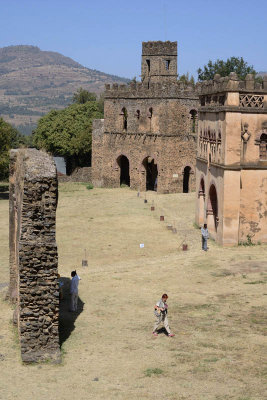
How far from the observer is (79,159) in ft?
181

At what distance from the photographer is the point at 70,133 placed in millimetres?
54250

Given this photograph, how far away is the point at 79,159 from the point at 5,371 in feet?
141

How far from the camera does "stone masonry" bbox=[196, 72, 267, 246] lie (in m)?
23.9

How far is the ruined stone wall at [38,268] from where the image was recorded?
45.5 ft

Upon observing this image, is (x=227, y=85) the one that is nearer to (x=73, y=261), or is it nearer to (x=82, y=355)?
(x=73, y=261)

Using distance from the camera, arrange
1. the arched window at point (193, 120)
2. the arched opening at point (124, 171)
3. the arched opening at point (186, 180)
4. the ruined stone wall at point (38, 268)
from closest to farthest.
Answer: the ruined stone wall at point (38, 268) → the arched window at point (193, 120) → the arched opening at point (186, 180) → the arched opening at point (124, 171)

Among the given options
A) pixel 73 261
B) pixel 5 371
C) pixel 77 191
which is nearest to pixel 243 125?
pixel 73 261

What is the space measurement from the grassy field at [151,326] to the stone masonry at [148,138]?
13.9 m

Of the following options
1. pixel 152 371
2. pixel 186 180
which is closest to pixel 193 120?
pixel 186 180

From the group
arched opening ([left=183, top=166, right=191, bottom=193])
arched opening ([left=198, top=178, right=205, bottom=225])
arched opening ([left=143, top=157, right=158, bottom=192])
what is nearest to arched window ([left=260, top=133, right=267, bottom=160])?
arched opening ([left=198, top=178, right=205, bottom=225])

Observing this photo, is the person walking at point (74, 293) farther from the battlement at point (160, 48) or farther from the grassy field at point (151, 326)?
the battlement at point (160, 48)

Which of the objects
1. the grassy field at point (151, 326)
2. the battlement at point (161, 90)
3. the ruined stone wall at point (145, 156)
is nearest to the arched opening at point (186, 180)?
the ruined stone wall at point (145, 156)

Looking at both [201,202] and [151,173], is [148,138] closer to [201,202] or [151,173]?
[151,173]

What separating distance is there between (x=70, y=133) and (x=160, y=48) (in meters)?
11.0
